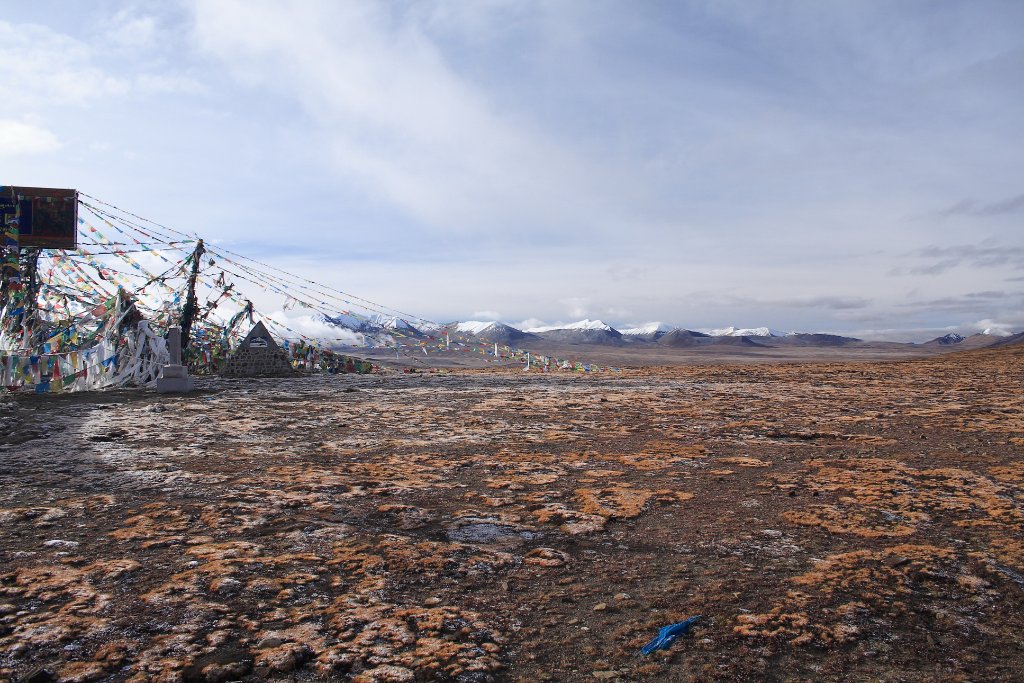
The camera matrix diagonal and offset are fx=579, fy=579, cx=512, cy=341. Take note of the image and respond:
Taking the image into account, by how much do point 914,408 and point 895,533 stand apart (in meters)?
7.26

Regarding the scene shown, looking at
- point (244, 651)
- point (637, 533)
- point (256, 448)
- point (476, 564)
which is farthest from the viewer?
point (256, 448)

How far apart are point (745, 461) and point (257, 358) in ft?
58.0

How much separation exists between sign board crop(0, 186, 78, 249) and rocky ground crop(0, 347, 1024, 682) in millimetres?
11648

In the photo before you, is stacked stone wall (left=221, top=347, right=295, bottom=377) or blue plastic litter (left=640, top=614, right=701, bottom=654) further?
stacked stone wall (left=221, top=347, right=295, bottom=377)

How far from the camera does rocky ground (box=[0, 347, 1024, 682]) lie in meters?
2.45

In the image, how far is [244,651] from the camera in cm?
246

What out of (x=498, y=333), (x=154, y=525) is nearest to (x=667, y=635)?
(x=154, y=525)

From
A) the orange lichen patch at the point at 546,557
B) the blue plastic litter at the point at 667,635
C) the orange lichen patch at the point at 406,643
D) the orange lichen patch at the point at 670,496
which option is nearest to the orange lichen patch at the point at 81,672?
the orange lichen patch at the point at 406,643

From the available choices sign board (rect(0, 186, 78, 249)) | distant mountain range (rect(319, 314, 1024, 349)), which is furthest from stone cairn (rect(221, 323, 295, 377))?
distant mountain range (rect(319, 314, 1024, 349))

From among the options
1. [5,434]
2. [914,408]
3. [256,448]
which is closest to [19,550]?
[256,448]

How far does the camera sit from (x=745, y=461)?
612 centimetres

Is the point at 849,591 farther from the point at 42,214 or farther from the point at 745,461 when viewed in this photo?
the point at 42,214

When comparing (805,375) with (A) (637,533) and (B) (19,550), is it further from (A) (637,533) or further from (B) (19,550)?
(B) (19,550)

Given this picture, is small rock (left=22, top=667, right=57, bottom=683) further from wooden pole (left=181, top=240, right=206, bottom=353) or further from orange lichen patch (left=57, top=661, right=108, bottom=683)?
wooden pole (left=181, top=240, right=206, bottom=353)
